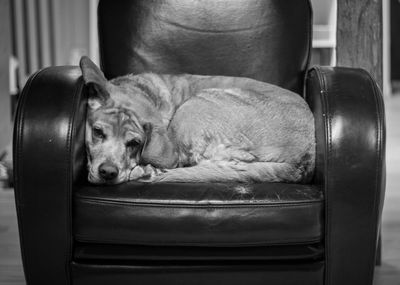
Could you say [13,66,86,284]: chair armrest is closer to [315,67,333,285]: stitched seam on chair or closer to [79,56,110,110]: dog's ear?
[79,56,110,110]: dog's ear

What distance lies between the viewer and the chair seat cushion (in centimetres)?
225

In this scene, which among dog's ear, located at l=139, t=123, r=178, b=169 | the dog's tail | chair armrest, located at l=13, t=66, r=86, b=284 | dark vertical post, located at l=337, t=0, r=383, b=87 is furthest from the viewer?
dark vertical post, located at l=337, t=0, r=383, b=87

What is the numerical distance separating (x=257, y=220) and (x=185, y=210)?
0.22 metres

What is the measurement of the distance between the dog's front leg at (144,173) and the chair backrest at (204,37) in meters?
0.66

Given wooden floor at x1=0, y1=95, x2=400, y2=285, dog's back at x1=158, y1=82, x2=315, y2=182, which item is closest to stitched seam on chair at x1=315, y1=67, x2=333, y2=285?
dog's back at x1=158, y1=82, x2=315, y2=182

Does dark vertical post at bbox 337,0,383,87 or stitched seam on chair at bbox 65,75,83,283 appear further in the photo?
dark vertical post at bbox 337,0,383,87

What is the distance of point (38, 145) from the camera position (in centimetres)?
224

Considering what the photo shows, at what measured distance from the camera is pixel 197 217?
2.25 m

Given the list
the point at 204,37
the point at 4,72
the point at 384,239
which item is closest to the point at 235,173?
the point at 204,37

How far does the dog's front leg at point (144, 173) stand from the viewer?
2418mm

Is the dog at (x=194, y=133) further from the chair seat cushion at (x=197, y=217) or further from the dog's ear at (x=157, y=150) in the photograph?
the chair seat cushion at (x=197, y=217)

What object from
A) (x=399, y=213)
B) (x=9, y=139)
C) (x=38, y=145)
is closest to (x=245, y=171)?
(x=38, y=145)

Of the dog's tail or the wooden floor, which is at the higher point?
the dog's tail

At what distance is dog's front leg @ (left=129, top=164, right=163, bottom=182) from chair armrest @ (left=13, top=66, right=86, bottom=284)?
0.61ft
